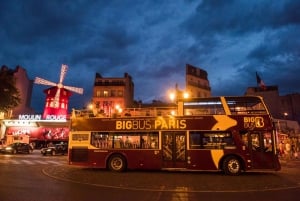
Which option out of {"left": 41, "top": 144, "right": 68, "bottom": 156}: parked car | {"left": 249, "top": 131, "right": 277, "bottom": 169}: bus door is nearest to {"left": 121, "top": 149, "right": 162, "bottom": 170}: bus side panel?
{"left": 249, "top": 131, "right": 277, "bottom": 169}: bus door

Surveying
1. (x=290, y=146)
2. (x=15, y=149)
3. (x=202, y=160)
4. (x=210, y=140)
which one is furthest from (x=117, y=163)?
Answer: (x=290, y=146)

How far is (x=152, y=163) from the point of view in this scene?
17328 mm

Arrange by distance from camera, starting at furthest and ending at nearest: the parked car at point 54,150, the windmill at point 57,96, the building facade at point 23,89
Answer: the windmill at point 57,96
the building facade at point 23,89
the parked car at point 54,150

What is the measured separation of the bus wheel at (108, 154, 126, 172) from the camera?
17.8 metres

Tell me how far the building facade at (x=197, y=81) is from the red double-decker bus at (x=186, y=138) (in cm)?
4224

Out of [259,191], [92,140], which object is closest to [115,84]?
[92,140]

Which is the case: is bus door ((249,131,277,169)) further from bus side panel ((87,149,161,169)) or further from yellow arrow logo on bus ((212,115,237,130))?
bus side panel ((87,149,161,169))

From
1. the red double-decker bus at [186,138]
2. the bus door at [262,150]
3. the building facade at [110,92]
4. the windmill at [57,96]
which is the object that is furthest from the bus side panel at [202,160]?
the windmill at [57,96]

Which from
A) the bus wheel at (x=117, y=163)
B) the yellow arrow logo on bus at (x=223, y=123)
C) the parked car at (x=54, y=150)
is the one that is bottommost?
the bus wheel at (x=117, y=163)

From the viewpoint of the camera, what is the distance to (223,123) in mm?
16750

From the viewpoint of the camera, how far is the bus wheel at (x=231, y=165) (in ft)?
53.3

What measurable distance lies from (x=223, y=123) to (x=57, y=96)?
181 feet

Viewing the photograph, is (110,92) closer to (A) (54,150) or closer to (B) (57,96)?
(B) (57,96)

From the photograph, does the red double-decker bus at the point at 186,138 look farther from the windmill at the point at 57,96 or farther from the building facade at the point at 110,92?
the windmill at the point at 57,96
